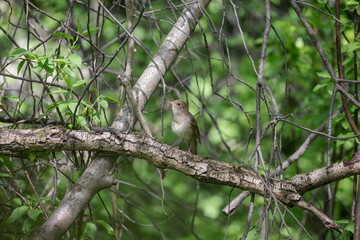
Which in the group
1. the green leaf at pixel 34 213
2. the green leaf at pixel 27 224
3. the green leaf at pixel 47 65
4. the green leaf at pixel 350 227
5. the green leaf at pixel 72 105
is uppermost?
the green leaf at pixel 47 65

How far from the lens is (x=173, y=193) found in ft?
22.2

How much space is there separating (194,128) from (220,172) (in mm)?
2257

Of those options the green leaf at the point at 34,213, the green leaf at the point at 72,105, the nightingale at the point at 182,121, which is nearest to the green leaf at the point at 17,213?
the green leaf at the point at 34,213

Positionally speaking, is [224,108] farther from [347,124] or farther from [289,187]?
[289,187]

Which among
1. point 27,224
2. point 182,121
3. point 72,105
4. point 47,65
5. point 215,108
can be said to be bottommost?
point 27,224

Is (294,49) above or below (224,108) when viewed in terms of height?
above

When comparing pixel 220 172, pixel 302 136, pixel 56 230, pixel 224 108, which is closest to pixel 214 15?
pixel 224 108

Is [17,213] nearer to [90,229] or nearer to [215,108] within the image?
[90,229]

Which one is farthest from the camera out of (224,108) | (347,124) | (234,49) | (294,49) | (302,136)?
(234,49)

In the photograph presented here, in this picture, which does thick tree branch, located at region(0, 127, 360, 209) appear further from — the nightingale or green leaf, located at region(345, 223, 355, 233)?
the nightingale

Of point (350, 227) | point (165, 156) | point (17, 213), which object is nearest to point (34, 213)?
point (17, 213)

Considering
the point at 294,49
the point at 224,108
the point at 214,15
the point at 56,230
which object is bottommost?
the point at 56,230

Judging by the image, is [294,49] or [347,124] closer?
[347,124]

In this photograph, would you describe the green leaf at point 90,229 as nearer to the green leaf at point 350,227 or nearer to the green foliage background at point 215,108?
the green foliage background at point 215,108
